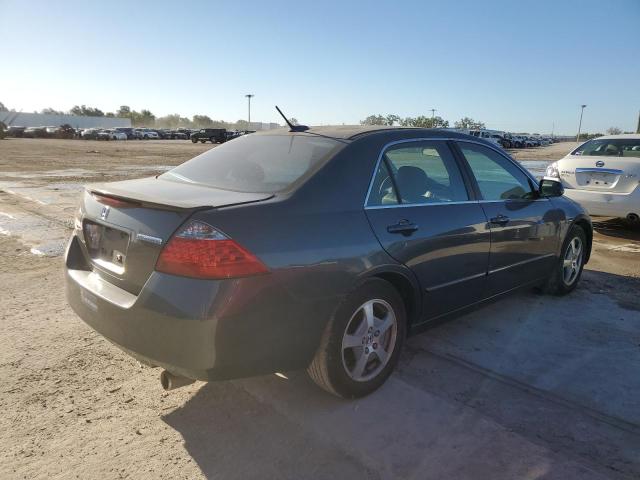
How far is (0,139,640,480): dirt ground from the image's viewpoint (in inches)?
97.4

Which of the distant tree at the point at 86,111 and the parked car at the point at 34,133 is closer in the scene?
the parked car at the point at 34,133

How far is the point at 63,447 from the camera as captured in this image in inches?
102

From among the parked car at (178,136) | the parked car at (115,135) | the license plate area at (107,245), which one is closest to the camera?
the license plate area at (107,245)

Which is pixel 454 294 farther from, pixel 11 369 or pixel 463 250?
pixel 11 369

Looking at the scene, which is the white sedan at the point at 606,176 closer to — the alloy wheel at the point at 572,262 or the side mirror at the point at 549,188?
the alloy wheel at the point at 572,262

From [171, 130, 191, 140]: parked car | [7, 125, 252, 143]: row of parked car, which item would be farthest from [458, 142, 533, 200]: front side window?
[171, 130, 191, 140]: parked car

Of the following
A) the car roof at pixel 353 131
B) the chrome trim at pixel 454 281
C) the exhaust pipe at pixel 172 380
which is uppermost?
the car roof at pixel 353 131

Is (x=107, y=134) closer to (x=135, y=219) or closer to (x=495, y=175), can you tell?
(x=495, y=175)

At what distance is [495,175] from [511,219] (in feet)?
1.41

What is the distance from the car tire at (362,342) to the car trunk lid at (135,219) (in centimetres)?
79

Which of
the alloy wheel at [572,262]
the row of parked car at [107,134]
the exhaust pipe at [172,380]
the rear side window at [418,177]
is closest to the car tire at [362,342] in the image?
the rear side window at [418,177]

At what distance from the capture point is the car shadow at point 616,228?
822 centimetres

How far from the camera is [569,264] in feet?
16.5

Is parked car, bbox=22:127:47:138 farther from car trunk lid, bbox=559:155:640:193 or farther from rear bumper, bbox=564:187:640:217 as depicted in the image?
rear bumper, bbox=564:187:640:217
